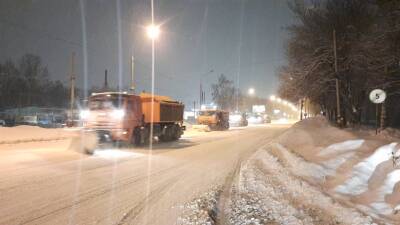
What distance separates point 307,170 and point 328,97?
3213 cm

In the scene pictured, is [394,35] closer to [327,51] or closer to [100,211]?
[327,51]

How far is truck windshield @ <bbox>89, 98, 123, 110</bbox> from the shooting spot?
24781 millimetres

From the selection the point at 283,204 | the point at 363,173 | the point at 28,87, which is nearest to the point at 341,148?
the point at 363,173

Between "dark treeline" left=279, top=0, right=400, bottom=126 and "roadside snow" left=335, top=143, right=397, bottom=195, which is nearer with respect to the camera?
"roadside snow" left=335, top=143, right=397, bottom=195

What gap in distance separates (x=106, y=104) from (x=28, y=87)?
9504 cm

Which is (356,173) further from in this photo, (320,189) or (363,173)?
(320,189)

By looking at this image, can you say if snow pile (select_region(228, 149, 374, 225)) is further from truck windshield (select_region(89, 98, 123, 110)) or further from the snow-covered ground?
truck windshield (select_region(89, 98, 123, 110))

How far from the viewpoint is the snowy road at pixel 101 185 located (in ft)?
27.9

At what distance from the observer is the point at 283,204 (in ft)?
32.3

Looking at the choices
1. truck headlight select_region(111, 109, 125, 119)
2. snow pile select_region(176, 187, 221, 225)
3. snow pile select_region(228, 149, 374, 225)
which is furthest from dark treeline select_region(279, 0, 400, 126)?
snow pile select_region(176, 187, 221, 225)

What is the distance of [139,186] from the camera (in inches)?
469

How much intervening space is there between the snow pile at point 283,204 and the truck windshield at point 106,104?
1208cm

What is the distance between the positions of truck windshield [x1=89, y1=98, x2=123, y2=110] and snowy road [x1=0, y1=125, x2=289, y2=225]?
207 inches

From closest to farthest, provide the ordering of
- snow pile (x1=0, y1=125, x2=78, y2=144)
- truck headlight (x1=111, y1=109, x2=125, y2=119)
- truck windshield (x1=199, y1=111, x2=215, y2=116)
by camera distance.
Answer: truck headlight (x1=111, y1=109, x2=125, y2=119)
snow pile (x1=0, y1=125, x2=78, y2=144)
truck windshield (x1=199, y1=111, x2=215, y2=116)
